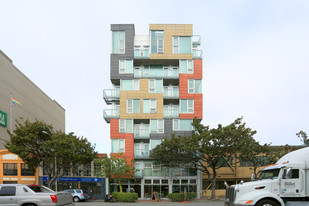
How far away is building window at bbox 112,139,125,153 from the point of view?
146ft

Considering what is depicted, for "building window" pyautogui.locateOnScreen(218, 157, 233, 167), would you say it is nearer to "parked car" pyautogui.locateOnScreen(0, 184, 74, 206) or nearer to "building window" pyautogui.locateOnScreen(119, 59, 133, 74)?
"building window" pyautogui.locateOnScreen(119, 59, 133, 74)

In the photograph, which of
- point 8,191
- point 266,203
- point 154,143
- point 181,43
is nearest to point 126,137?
point 154,143

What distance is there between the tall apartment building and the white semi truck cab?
30.5 m

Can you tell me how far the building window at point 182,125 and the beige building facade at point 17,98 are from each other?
28.6 m

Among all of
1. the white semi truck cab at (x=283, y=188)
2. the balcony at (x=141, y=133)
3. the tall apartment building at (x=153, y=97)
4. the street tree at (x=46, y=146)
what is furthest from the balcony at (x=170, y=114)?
the white semi truck cab at (x=283, y=188)

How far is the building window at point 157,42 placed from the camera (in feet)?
153

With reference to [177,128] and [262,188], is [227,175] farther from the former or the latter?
[262,188]

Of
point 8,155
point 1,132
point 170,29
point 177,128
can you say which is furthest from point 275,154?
point 1,132

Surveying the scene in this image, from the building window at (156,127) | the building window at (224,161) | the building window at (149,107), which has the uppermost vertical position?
the building window at (149,107)

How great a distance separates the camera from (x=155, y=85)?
46.1 meters

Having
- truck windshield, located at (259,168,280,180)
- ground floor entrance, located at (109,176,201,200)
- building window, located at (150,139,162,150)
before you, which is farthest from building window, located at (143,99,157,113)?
truck windshield, located at (259,168,280,180)

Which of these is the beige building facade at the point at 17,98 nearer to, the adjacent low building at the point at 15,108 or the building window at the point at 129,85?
the adjacent low building at the point at 15,108

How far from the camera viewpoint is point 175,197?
3866 cm

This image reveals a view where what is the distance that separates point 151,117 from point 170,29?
1258cm
